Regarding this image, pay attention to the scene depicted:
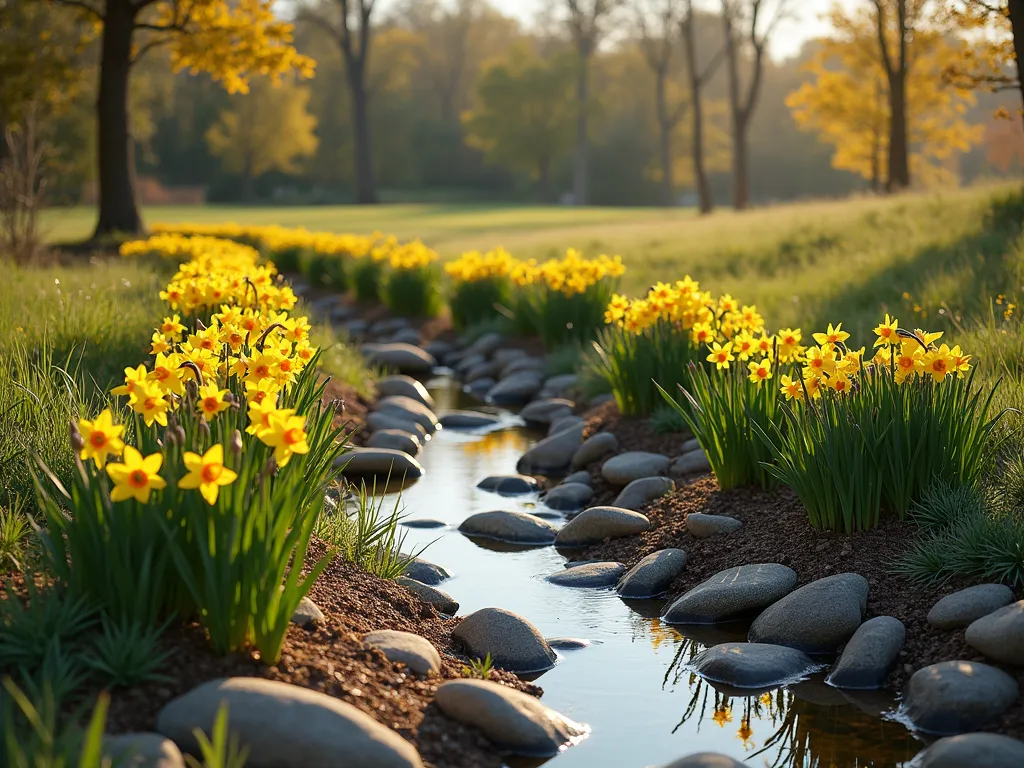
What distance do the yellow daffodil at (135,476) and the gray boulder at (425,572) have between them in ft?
7.75

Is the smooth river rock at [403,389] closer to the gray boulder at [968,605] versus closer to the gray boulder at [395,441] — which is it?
the gray boulder at [395,441]

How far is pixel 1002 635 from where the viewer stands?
3.60 meters

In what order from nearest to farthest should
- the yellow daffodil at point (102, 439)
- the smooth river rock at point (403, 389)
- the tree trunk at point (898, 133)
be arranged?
the yellow daffodil at point (102, 439)
the smooth river rock at point (403, 389)
the tree trunk at point (898, 133)

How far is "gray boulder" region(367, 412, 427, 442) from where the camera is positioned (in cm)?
816

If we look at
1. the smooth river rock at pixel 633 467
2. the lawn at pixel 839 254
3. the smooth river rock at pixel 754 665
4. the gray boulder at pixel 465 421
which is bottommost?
the smooth river rock at pixel 754 665

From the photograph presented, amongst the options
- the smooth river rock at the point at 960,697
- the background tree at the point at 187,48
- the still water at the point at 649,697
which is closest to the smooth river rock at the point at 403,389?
the still water at the point at 649,697

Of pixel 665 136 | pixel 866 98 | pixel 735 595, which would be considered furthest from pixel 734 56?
pixel 735 595

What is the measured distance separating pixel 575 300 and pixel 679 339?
3.43 m

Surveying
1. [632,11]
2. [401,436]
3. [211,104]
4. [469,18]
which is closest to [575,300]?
[401,436]

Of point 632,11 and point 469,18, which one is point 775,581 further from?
point 469,18

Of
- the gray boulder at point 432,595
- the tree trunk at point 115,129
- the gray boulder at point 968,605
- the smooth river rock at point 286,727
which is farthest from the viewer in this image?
the tree trunk at point 115,129

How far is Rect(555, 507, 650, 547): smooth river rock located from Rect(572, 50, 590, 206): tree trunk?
147 ft

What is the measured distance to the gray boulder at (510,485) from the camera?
23.0ft

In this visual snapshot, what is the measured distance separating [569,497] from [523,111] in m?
50.1
